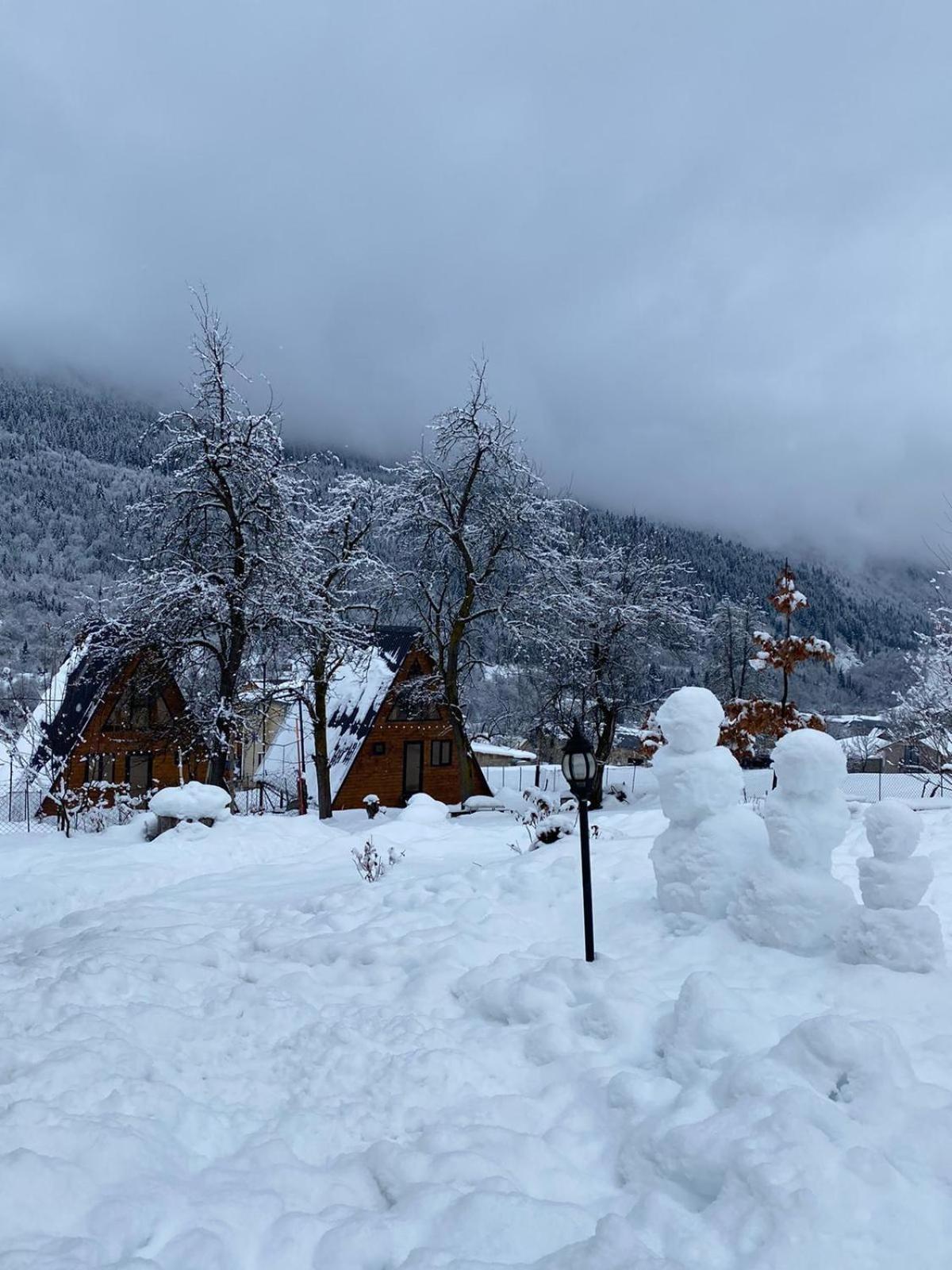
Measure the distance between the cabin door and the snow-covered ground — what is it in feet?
57.4

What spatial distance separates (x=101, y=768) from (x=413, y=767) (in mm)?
9278

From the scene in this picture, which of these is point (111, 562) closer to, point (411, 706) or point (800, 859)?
point (411, 706)

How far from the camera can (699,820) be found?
21.3 ft

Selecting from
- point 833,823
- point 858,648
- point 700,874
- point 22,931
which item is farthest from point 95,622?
point 858,648

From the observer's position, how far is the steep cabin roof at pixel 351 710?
76.6 feet

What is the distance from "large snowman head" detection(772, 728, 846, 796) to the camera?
18.8ft

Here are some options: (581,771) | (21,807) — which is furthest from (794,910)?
(21,807)

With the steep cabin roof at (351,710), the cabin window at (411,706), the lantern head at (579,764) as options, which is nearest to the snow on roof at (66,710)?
the steep cabin roof at (351,710)

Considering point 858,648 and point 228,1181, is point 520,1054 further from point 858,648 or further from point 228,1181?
point 858,648

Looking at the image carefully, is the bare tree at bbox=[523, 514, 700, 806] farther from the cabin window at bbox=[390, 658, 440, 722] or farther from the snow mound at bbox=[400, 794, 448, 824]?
the snow mound at bbox=[400, 794, 448, 824]

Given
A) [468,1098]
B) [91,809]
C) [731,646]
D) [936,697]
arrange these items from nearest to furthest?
[468,1098]
[91,809]
[936,697]
[731,646]

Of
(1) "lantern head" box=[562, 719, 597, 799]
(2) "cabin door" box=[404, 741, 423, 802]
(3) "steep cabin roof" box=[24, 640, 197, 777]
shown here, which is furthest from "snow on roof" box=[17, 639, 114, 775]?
(1) "lantern head" box=[562, 719, 597, 799]

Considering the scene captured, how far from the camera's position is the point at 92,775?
21.4 meters

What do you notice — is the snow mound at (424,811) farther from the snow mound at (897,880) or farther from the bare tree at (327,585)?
the snow mound at (897,880)
